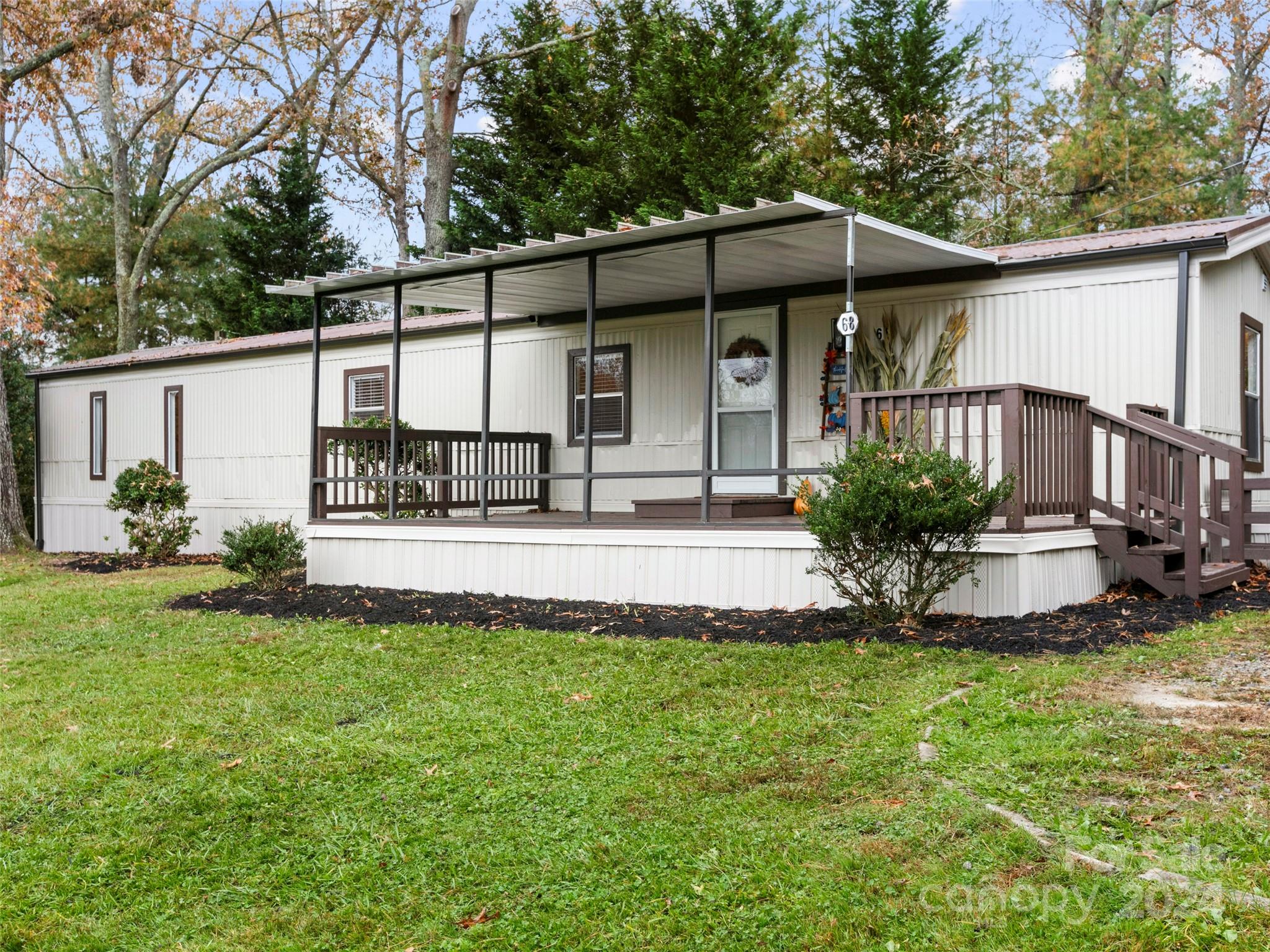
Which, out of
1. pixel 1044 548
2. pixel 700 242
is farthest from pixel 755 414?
pixel 1044 548

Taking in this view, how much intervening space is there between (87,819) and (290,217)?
2337cm

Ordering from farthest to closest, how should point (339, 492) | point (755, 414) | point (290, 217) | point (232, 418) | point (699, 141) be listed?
point (290, 217), point (699, 141), point (232, 418), point (339, 492), point (755, 414)

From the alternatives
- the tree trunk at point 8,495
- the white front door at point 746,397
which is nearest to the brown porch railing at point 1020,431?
the white front door at point 746,397

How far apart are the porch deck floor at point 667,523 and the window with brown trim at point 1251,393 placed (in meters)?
2.98

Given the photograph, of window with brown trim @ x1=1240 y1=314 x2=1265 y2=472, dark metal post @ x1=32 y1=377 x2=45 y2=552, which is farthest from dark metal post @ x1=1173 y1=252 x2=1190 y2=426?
dark metal post @ x1=32 y1=377 x2=45 y2=552

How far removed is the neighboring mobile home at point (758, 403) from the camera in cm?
812

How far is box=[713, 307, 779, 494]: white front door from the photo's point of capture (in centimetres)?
1116

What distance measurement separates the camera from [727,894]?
3.48 m

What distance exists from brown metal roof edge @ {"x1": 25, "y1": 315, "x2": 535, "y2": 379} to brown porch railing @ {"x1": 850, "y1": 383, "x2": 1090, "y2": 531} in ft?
20.0

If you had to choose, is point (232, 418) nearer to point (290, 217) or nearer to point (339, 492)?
point (339, 492)

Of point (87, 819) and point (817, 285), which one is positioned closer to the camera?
point (87, 819)

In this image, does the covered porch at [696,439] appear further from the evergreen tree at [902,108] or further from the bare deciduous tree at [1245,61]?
the bare deciduous tree at [1245,61]

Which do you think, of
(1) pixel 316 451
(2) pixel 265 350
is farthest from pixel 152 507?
(1) pixel 316 451

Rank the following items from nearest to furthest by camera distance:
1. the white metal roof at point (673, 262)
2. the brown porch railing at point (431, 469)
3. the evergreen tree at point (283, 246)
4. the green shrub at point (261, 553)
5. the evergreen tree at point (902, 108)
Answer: the white metal roof at point (673, 262), the green shrub at point (261, 553), the brown porch railing at point (431, 469), the evergreen tree at point (902, 108), the evergreen tree at point (283, 246)
